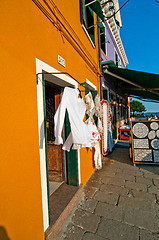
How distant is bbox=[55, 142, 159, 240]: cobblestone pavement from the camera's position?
2.09 m

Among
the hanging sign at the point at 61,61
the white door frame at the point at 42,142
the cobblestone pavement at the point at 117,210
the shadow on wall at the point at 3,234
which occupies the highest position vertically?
the hanging sign at the point at 61,61

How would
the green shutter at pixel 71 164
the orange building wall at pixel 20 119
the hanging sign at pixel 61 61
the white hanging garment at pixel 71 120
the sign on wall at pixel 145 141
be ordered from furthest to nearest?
the sign on wall at pixel 145 141
the green shutter at pixel 71 164
the hanging sign at pixel 61 61
the white hanging garment at pixel 71 120
the orange building wall at pixel 20 119

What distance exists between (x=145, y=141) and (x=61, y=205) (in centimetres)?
357

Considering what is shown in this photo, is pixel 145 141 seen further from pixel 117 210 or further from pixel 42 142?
pixel 42 142

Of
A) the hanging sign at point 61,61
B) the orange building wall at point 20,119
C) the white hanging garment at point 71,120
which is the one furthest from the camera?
the hanging sign at point 61,61

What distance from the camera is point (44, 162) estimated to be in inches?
79.3

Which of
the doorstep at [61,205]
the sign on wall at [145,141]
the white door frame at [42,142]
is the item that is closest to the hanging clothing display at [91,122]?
the doorstep at [61,205]

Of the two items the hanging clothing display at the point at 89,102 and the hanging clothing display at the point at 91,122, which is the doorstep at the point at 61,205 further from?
the hanging clothing display at the point at 89,102

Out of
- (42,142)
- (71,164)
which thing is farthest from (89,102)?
(42,142)

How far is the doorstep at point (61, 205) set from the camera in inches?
80.4

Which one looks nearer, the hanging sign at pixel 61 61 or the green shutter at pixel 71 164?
the hanging sign at pixel 61 61

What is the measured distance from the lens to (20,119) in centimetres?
157

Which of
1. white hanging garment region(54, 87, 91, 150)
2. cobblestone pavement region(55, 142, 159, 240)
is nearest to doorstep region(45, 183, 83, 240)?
cobblestone pavement region(55, 142, 159, 240)

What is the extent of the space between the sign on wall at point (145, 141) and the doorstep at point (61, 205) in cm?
272
